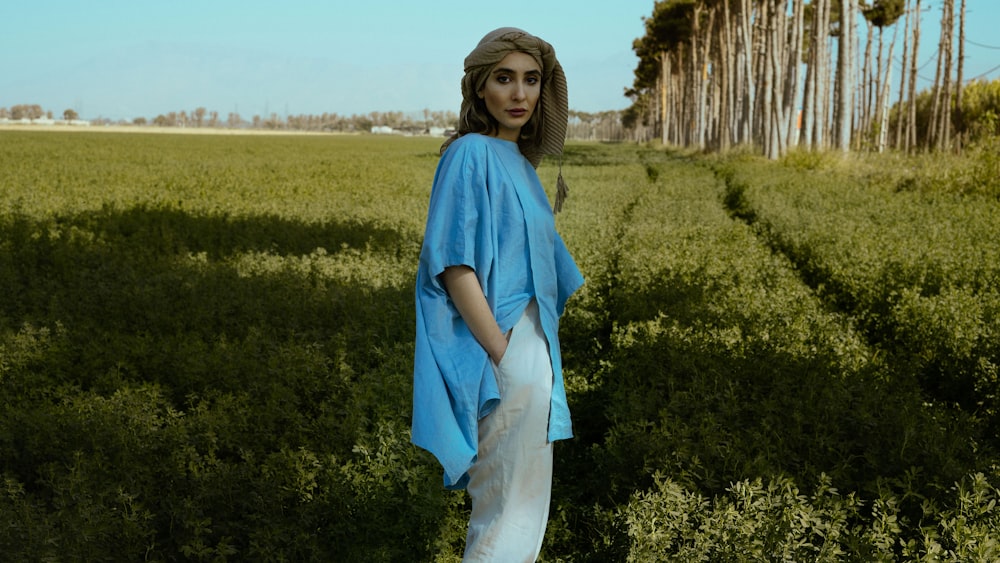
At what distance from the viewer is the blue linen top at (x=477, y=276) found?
8.45 ft

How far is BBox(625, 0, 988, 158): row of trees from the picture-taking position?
30.5 metres

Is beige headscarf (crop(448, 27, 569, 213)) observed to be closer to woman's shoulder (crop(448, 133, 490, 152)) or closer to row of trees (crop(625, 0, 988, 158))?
woman's shoulder (crop(448, 133, 490, 152))

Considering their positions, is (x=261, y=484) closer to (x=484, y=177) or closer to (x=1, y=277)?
(x=484, y=177)

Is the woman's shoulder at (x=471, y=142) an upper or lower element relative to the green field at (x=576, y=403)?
upper

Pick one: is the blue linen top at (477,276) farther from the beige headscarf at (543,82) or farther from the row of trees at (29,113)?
the row of trees at (29,113)

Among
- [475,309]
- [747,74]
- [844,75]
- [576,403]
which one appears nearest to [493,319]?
[475,309]

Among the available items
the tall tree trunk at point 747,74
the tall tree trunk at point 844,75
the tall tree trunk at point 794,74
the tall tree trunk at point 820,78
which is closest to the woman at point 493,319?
Result: the tall tree trunk at point 844,75

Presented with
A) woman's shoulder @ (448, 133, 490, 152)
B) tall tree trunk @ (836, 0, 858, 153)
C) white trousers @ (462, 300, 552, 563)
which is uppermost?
tall tree trunk @ (836, 0, 858, 153)

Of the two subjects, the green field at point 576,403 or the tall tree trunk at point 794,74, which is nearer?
the green field at point 576,403

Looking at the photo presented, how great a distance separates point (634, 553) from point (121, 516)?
7.33ft

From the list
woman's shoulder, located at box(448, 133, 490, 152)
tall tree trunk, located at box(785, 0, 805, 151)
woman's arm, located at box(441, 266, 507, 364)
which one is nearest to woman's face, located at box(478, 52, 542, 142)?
woman's shoulder, located at box(448, 133, 490, 152)

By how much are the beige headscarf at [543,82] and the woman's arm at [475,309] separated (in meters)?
0.44

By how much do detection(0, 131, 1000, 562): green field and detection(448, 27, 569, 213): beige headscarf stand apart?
1761 mm

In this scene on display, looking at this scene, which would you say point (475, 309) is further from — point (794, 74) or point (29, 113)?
point (29, 113)
